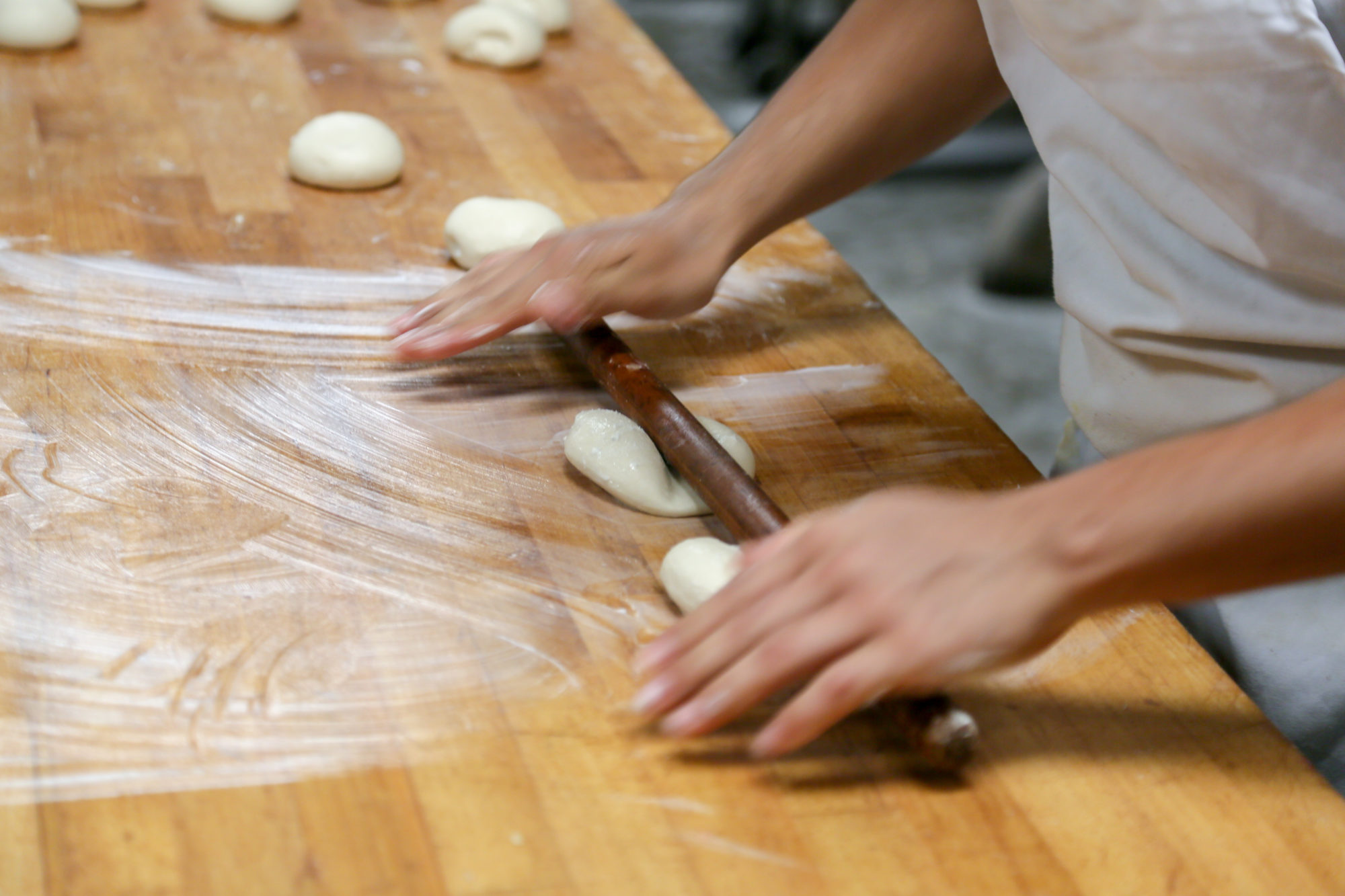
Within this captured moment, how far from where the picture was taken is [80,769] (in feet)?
2.34

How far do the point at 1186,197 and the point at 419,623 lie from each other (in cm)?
66

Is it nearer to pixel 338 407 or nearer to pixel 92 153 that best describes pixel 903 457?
pixel 338 407

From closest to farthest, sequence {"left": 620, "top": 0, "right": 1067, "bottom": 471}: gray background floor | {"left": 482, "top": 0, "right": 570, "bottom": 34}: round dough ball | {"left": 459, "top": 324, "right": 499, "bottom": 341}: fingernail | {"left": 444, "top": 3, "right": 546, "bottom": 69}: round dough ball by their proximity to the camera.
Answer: {"left": 459, "top": 324, "right": 499, "bottom": 341}: fingernail < {"left": 444, "top": 3, "right": 546, "bottom": 69}: round dough ball < {"left": 482, "top": 0, "right": 570, "bottom": 34}: round dough ball < {"left": 620, "top": 0, "right": 1067, "bottom": 471}: gray background floor

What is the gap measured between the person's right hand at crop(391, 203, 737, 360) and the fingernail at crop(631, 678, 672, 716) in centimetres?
45

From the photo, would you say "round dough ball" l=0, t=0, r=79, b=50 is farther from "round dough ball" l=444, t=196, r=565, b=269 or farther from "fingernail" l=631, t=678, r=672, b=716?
"fingernail" l=631, t=678, r=672, b=716

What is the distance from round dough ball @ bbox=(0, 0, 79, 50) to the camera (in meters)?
1.56

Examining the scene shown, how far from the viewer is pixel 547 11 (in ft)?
6.08

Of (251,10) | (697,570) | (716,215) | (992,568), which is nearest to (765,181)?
(716,215)

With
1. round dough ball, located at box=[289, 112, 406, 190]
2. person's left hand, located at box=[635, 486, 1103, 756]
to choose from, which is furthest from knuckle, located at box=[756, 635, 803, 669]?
round dough ball, located at box=[289, 112, 406, 190]

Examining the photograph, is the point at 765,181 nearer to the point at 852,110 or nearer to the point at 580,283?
the point at 852,110

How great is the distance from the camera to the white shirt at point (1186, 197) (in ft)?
2.75

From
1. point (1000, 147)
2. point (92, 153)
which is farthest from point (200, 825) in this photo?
point (1000, 147)

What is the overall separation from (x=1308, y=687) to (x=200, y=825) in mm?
838

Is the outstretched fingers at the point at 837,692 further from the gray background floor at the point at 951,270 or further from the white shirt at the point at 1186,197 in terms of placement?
the gray background floor at the point at 951,270
